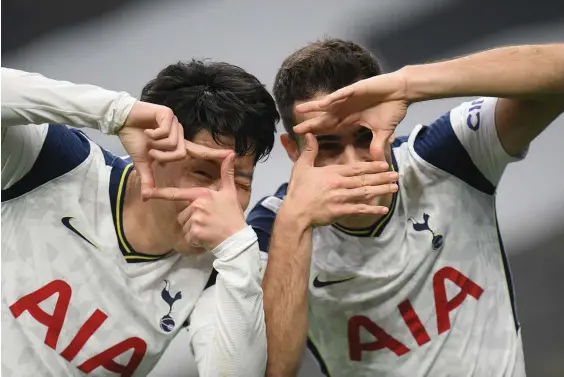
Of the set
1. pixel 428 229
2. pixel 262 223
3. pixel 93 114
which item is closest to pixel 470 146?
pixel 428 229

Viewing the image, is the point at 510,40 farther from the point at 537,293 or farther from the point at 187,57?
the point at 187,57

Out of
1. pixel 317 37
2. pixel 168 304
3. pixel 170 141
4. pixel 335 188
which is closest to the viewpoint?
pixel 170 141

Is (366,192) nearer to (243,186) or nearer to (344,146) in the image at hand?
(344,146)

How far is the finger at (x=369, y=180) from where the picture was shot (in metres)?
1.26

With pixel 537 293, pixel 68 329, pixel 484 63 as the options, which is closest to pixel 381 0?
pixel 537 293

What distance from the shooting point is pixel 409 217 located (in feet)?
4.72

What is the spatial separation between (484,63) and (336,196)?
1.02 ft

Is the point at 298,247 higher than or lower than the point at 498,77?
lower

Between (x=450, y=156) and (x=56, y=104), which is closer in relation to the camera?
(x=56, y=104)

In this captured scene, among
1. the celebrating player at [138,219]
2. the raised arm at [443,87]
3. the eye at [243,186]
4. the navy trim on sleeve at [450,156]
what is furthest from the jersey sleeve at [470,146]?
the eye at [243,186]

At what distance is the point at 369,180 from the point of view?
1.27m

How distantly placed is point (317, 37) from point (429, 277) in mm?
1034

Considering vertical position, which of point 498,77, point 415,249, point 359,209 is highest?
point 498,77

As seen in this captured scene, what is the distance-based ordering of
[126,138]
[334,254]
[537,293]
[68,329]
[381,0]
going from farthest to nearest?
1. [381,0]
2. [537,293]
3. [334,254]
4. [68,329]
5. [126,138]
